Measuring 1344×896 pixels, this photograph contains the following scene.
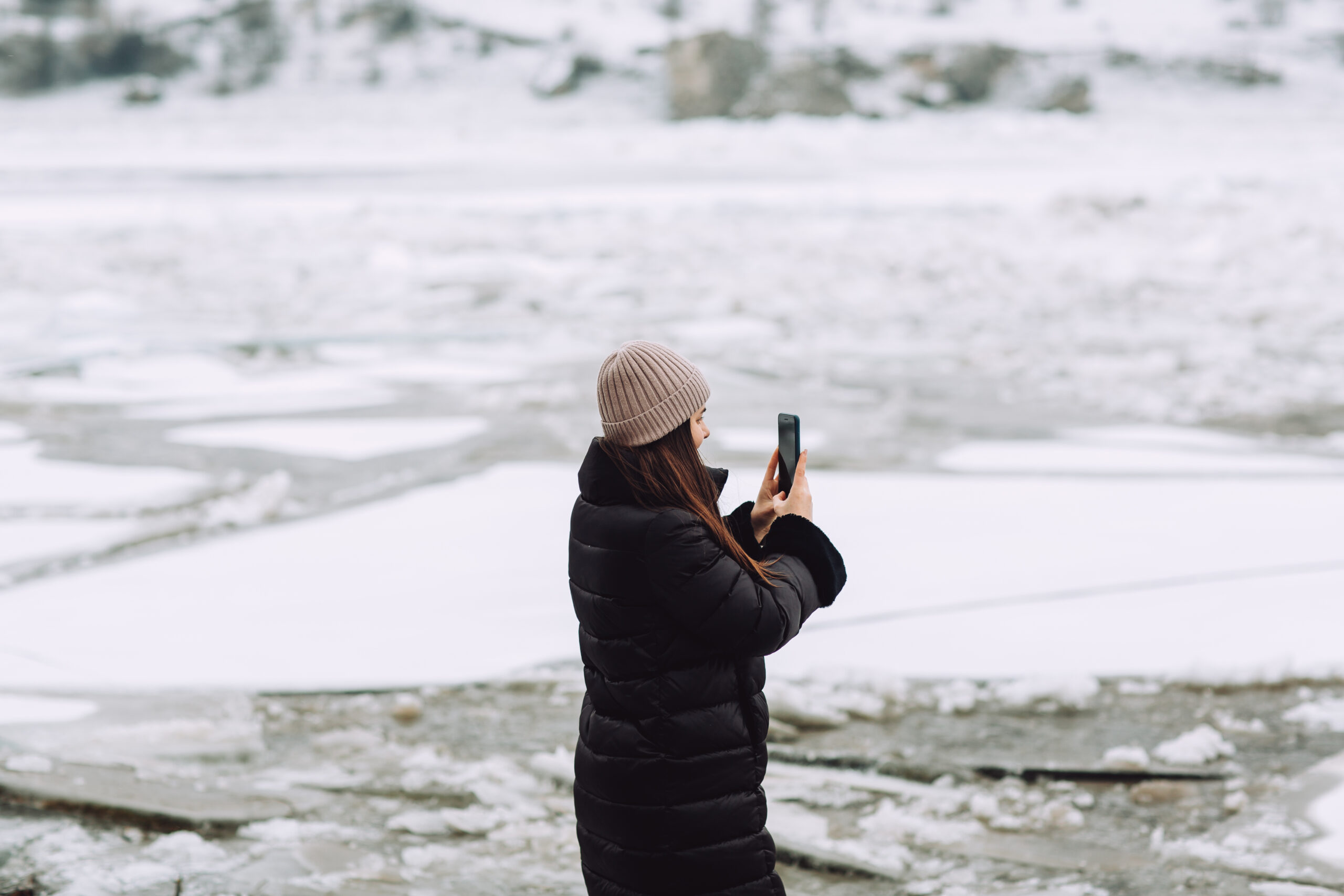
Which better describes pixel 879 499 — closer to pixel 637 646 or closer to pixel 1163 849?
pixel 1163 849

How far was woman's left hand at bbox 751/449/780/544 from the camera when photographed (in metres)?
2.14

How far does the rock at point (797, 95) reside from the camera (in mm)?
29875

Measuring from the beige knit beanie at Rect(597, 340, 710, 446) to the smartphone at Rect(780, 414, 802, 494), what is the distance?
0.19 metres

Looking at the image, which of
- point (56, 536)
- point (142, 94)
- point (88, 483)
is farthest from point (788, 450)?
point (142, 94)

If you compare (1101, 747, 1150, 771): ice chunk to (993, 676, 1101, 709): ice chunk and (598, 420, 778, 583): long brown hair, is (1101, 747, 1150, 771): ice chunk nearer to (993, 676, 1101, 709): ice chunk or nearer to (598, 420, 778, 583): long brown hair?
(993, 676, 1101, 709): ice chunk

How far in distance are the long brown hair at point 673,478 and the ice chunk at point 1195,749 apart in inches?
73.0

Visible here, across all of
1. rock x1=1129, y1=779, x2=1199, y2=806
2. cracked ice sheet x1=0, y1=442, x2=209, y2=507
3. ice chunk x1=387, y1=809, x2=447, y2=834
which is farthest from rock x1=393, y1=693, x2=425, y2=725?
cracked ice sheet x1=0, y1=442, x2=209, y2=507

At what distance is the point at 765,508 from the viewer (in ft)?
7.05

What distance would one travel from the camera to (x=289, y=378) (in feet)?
28.9

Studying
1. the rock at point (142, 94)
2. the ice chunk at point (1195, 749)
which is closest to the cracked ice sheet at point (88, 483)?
the ice chunk at point (1195, 749)

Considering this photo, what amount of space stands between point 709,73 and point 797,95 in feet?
8.72

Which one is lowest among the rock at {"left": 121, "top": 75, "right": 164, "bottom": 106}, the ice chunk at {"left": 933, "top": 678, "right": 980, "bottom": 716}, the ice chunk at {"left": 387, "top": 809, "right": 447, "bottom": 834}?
the rock at {"left": 121, "top": 75, "right": 164, "bottom": 106}

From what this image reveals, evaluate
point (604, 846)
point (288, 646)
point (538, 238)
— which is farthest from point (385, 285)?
point (604, 846)

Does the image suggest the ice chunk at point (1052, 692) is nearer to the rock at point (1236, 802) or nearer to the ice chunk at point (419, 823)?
the rock at point (1236, 802)
